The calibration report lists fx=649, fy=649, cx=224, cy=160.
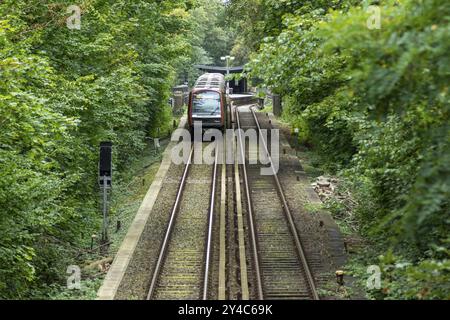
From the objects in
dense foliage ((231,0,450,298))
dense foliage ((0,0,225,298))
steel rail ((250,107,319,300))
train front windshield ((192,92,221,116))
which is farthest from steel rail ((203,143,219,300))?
train front windshield ((192,92,221,116))

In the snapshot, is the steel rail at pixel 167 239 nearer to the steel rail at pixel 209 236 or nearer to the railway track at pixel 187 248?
the railway track at pixel 187 248

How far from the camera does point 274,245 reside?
17.0 metres

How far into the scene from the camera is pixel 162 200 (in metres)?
21.7

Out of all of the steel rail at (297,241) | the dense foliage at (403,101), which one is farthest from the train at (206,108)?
the dense foliage at (403,101)

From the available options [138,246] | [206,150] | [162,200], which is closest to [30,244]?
[138,246]

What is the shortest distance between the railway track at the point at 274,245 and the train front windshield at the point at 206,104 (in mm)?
6715

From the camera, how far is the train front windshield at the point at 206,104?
31516 mm

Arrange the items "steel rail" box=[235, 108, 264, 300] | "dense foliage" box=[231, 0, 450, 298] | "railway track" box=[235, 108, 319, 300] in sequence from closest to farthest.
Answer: "dense foliage" box=[231, 0, 450, 298] → "steel rail" box=[235, 108, 264, 300] → "railway track" box=[235, 108, 319, 300]

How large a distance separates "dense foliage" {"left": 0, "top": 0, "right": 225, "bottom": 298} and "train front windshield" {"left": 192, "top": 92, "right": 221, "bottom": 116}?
2.27m

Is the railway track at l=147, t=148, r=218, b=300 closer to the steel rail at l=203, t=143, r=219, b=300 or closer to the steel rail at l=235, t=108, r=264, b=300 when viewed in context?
the steel rail at l=203, t=143, r=219, b=300

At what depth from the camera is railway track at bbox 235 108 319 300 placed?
14016 mm

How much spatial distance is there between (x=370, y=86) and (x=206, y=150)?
22711 mm
